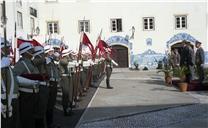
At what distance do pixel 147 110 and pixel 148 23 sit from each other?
31.2 metres

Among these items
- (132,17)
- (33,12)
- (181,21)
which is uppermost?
(33,12)

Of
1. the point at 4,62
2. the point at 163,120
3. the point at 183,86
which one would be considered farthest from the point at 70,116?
the point at 183,86

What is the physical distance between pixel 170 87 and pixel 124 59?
25263 mm

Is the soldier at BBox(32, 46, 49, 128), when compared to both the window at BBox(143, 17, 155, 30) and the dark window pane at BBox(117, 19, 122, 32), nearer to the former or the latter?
the dark window pane at BBox(117, 19, 122, 32)

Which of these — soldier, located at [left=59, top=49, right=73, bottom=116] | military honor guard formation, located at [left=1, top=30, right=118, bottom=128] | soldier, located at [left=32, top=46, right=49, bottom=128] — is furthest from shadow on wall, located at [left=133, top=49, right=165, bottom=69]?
soldier, located at [left=32, top=46, right=49, bottom=128]

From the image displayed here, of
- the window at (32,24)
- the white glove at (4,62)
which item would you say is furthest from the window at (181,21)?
the white glove at (4,62)

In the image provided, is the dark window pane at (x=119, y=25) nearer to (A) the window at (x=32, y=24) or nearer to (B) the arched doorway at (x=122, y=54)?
(B) the arched doorway at (x=122, y=54)

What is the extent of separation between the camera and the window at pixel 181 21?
139 feet

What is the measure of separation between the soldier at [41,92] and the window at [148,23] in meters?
34.2

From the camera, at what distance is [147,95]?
623 inches

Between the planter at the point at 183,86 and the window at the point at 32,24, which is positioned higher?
the window at the point at 32,24

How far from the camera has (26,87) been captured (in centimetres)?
758

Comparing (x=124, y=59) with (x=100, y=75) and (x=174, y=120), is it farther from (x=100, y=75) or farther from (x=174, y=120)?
(x=174, y=120)

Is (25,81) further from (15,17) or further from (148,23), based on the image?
(148,23)
